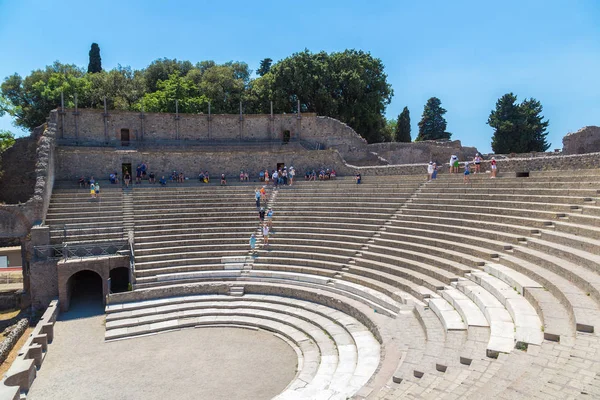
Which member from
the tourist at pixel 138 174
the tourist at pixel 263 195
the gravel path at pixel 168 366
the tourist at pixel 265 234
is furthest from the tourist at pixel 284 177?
the gravel path at pixel 168 366

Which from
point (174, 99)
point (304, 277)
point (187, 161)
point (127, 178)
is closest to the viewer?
point (304, 277)

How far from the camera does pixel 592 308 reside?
6195mm

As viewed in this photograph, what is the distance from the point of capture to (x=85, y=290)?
53.6 feet

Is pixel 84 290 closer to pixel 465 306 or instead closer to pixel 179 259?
pixel 179 259

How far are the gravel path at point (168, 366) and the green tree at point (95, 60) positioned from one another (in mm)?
44714

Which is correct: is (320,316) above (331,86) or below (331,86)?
below

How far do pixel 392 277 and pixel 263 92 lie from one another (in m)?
27.6

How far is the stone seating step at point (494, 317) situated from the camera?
6.20 meters

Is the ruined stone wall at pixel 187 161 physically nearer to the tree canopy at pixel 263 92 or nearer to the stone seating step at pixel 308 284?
the stone seating step at pixel 308 284

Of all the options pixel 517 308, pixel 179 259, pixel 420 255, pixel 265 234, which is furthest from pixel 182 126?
pixel 517 308

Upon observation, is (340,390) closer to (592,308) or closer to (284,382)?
(284,382)

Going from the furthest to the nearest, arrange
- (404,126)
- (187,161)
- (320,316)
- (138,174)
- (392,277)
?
1. (404,126)
2. (187,161)
3. (138,174)
4. (392,277)
5. (320,316)

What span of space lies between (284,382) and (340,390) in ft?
5.99

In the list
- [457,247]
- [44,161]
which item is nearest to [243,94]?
[44,161]
